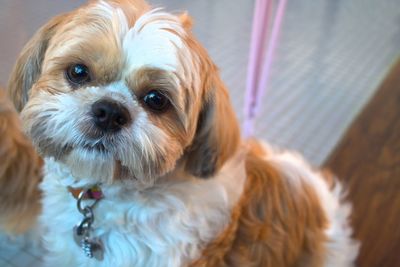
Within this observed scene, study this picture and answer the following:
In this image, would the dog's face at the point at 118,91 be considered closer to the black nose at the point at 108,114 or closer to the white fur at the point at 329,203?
the black nose at the point at 108,114

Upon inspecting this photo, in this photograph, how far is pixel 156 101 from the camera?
840 mm

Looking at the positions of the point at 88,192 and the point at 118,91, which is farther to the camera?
the point at 88,192

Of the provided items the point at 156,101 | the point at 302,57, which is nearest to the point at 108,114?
the point at 156,101

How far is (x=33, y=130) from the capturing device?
0.81 m

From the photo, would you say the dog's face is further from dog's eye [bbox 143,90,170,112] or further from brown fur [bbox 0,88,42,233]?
brown fur [bbox 0,88,42,233]

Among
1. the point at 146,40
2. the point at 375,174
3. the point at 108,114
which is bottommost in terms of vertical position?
the point at 375,174

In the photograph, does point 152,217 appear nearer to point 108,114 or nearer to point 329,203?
point 108,114

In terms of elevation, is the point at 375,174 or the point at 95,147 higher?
the point at 95,147

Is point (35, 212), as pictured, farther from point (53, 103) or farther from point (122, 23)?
point (122, 23)

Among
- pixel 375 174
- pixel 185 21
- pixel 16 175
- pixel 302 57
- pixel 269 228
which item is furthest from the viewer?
pixel 302 57

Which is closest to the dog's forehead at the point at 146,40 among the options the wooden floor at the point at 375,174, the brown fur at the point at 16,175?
the brown fur at the point at 16,175

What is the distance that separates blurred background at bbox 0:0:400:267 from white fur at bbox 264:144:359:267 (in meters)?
0.51

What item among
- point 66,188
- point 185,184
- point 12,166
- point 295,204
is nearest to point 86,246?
point 66,188

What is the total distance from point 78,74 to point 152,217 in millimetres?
298
